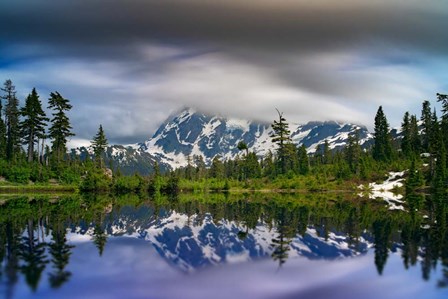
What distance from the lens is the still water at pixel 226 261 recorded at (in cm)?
1195

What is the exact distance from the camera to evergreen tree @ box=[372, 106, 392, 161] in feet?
378

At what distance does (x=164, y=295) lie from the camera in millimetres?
11492

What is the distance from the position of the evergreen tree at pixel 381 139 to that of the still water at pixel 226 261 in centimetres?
9358

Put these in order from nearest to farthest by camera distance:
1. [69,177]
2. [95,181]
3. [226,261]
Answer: [226,261]
[69,177]
[95,181]

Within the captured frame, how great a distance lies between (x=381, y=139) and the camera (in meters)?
120

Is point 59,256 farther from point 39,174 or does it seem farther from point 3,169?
point 39,174

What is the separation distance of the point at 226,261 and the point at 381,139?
113 metres

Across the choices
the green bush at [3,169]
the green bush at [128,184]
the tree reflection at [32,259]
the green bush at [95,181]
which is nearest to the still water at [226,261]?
the tree reflection at [32,259]

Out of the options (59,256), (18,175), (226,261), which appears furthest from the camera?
(18,175)

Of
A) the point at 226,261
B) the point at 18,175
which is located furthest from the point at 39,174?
the point at 226,261

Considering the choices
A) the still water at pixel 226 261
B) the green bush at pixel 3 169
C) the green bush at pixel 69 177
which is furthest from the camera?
the green bush at pixel 69 177

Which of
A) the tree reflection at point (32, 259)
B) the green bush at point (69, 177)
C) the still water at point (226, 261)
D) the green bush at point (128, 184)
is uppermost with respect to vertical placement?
the green bush at point (69, 177)

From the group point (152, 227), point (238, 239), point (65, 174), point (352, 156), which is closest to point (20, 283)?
point (238, 239)

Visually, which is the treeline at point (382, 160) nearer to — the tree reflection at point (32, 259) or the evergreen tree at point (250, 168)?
the evergreen tree at point (250, 168)
